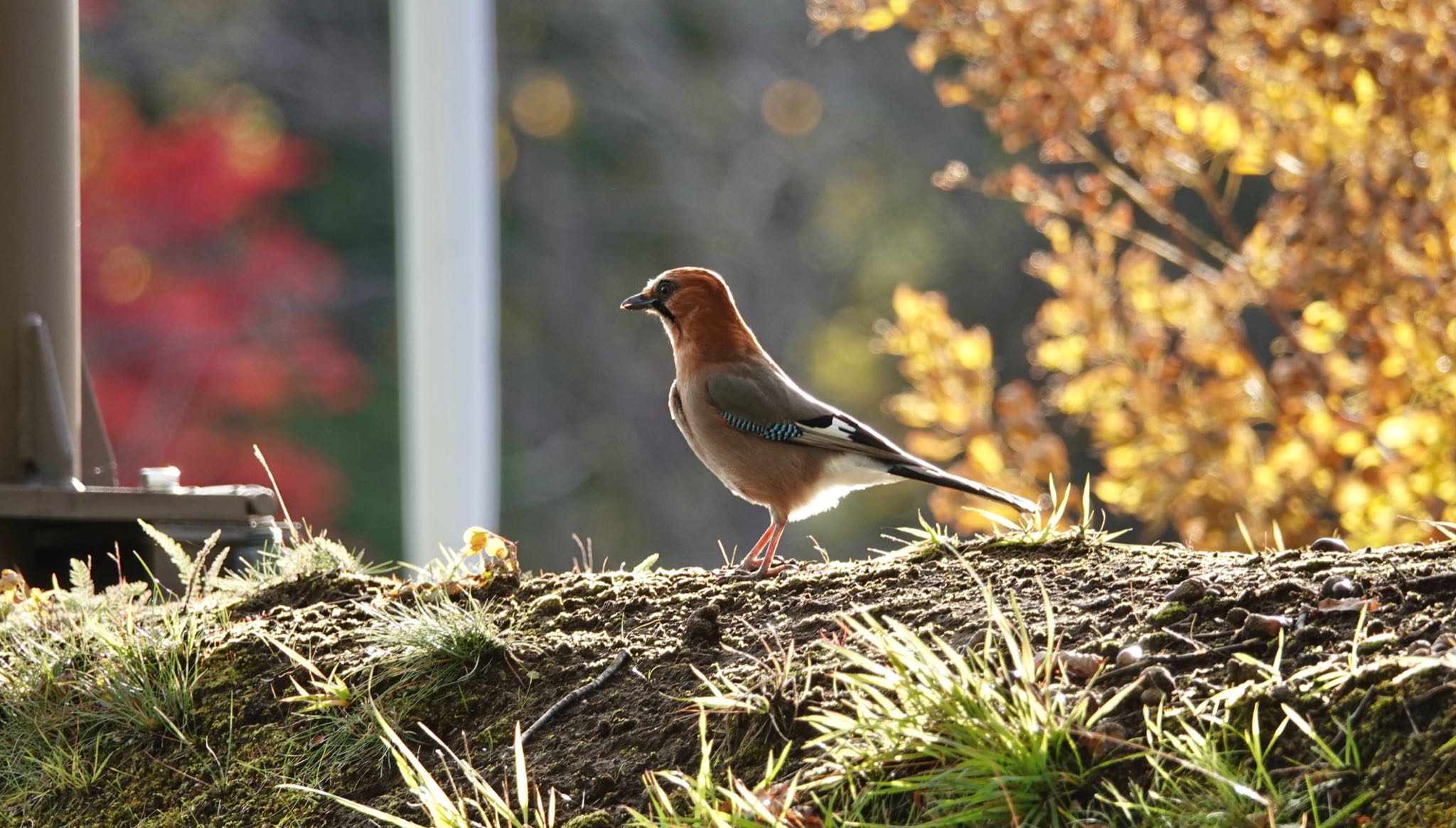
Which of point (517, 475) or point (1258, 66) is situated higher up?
point (1258, 66)

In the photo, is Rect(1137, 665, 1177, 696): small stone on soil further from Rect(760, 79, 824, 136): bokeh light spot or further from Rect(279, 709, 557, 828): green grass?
Rect(760, 79, 824, 136): bokeh light spot

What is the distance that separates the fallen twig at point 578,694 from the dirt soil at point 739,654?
0.01m

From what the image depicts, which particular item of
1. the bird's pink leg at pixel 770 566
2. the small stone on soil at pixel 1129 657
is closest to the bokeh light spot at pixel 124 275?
the bird's pink leg at pixel 770 566

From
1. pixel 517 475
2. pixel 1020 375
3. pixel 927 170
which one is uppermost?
pixel 927 170

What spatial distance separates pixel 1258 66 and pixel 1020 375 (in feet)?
42.3

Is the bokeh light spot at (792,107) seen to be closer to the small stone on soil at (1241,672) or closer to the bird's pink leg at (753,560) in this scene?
the bird's pink leg at (753,560)

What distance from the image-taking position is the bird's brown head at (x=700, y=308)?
4.25 metres

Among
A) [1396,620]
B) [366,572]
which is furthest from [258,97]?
[1396,620]

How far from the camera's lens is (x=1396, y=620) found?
2.39 metres

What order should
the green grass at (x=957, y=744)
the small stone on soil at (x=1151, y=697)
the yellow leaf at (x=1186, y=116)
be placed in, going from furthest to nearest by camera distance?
the yellow leaf at (x=1186, y=116) < the small stone on soil at (x=1151, y=697) < the green grass at (x=957, y=744)

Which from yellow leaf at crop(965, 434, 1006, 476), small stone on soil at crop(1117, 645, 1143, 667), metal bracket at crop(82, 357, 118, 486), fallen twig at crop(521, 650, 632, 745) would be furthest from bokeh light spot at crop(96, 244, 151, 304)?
small stone on soil at crop(1117, 645, 1143, 667)

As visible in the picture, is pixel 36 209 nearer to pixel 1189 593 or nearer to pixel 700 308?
pixel 700 308

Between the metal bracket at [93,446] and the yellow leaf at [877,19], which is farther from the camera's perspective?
the yellow leaf at [877,19]

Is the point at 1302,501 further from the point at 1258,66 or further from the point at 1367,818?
the point at 1367,818
